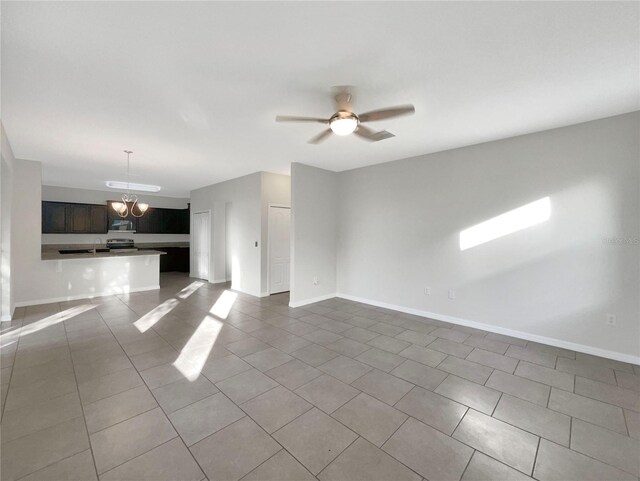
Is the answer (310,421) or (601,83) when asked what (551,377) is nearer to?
(310,421)

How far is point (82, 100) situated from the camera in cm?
266

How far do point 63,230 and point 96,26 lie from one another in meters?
8.21

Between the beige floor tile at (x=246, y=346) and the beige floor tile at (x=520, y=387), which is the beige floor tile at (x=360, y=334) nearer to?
the beige floor tile at (x=246, y=346)

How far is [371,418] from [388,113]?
2.44m

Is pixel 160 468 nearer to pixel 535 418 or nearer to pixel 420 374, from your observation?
→ pixel 420 374

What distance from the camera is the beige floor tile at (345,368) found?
8.70ft

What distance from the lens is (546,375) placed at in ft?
8.84

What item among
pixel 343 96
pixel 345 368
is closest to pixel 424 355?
pixel 345 368

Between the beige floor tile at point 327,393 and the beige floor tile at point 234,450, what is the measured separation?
51cm

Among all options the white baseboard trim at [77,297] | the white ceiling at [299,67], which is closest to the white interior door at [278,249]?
the white ceiling at [299,67]

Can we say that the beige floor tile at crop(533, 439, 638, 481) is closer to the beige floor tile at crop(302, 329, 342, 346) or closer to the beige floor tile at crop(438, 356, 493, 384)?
the beige floor tile at crop(438, 356, 493, 384)

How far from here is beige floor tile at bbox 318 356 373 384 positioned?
104 inches

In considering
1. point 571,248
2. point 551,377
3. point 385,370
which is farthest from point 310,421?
point 571,248

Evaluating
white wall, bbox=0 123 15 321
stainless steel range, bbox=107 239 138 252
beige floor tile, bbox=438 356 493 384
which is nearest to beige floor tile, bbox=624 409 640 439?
beige floor tile, bbox=438 356 493 384
